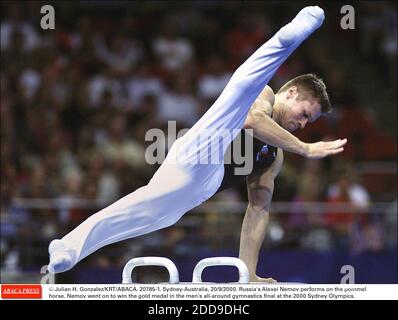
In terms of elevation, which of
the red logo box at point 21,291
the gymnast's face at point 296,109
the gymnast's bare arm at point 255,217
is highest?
the gymnast's face at point 296,109

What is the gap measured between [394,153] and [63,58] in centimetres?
466

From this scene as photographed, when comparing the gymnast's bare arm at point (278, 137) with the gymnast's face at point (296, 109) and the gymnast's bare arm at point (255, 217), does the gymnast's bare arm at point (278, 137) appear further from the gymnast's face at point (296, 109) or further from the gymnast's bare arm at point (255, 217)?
the gymnast's bare arm at point (255, 217)

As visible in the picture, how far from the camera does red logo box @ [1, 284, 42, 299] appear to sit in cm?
427

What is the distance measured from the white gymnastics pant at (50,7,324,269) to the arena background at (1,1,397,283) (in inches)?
118

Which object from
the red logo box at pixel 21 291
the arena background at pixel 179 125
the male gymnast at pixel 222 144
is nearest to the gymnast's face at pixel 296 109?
the male gymnast at pixel 222 144

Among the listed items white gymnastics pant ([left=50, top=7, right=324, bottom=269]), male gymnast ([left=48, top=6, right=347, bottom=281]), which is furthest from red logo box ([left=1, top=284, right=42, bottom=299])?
white gymnastics pant ([left=50, top=7, right=324, bottom=269])

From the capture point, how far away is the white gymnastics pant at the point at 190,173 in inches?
192

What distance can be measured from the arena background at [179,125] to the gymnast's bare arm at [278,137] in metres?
3.21

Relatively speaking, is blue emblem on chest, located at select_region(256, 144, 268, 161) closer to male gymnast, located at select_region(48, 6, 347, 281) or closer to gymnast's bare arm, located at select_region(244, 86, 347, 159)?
male gymnast, located at select_region(48, 6, 347, 281)

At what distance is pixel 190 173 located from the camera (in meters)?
5.12

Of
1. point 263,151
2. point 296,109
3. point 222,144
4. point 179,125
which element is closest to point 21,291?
point 222,144
